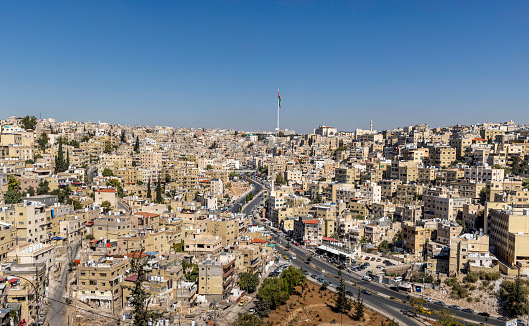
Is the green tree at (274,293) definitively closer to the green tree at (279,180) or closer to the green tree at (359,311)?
the green tree at (359,311)

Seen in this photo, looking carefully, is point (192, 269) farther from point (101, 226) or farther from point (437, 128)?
point (437, 128)

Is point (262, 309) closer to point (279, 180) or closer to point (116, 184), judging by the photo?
point (116, 184)

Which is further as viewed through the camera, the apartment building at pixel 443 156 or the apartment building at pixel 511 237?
the apartment building at pixel 443 156

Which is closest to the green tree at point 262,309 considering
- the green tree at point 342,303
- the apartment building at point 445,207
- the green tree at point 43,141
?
the green tree at point 342,303

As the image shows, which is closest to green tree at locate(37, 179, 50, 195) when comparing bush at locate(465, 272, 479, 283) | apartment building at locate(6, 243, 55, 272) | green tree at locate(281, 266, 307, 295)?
apartment building at locate(6, 243, 55, 272)

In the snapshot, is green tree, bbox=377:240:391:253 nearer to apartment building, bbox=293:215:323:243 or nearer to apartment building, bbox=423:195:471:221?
apartment building, bbox=423:195:471:221

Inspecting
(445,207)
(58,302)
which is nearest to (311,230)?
(445,207)
